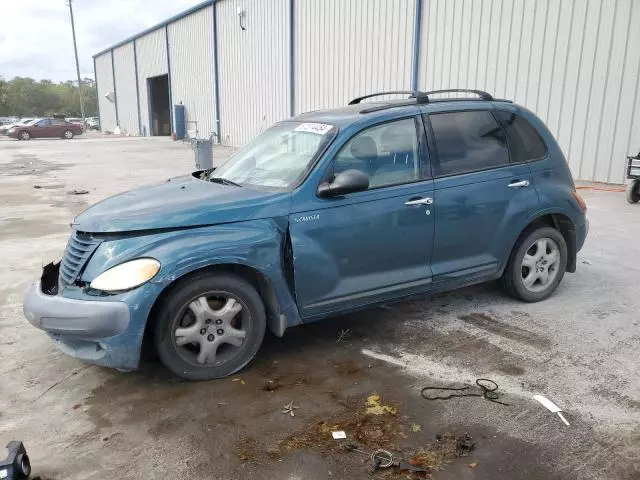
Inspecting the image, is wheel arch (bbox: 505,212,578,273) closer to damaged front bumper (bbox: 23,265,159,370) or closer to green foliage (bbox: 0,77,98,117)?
damaged front bumper (bbox: 23,265,159,370)

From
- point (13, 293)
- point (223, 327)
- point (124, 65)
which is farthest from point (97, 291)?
point (124, 65)

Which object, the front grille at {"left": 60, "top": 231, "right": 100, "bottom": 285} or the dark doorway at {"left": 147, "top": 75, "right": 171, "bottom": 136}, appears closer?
the front grille at {"left": 60, "top": 231, "right": 100, "bottom": 285}

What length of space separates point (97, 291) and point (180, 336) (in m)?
0.58

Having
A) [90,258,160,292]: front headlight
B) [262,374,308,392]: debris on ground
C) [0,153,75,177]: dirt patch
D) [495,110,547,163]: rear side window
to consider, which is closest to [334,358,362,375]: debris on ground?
[262,374,308,392]: debris on ground

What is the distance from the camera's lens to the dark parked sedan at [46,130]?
36.3m

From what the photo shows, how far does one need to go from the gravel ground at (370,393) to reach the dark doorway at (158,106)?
35242mm

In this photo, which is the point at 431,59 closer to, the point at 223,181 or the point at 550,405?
the point at 223,181

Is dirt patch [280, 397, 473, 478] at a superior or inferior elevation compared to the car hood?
inferior

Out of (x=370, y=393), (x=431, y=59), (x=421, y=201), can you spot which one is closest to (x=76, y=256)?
(x=370, y=393)

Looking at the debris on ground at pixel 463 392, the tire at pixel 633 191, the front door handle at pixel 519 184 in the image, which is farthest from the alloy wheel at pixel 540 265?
the tire at pixel 633 191

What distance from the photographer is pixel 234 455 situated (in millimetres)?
2949

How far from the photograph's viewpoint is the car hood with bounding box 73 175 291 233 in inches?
140

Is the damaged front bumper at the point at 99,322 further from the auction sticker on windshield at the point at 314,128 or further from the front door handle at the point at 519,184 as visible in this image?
the front door handle at the point at 519,184

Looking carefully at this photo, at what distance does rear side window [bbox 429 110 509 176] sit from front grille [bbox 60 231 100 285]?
2.59m
